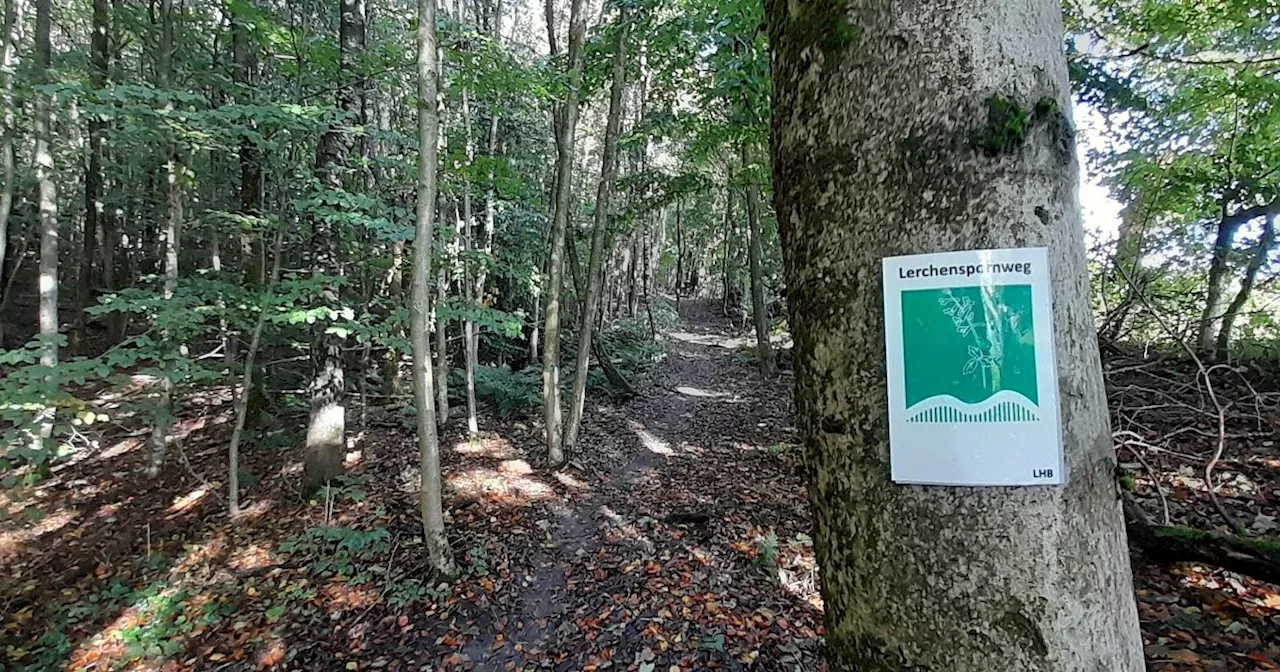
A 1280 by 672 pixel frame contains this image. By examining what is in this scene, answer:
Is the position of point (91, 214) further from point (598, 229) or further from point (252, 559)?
point (598, 229)

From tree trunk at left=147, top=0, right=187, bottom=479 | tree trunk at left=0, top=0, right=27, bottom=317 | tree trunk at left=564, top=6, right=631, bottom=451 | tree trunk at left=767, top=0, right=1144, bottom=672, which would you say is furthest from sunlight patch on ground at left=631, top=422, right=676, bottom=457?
tree trunk at left=0, top=0, right=27, bottom=317

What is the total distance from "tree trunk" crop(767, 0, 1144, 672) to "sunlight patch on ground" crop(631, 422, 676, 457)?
796cm

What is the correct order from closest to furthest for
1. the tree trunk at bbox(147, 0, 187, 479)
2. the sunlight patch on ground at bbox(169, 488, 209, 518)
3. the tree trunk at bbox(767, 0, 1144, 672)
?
the tree trunk at bbox(767, 0, 1144, 672) → the tree trunk at bbox(147, 0, 187, 479) → the sunlight patch on ground at bbox(169, 488, 209, 518)

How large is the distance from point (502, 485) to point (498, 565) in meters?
1.89

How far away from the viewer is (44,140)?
841cm

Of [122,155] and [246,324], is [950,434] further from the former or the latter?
[122,155]

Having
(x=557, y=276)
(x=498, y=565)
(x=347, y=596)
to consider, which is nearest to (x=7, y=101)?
(x=557, y=276)

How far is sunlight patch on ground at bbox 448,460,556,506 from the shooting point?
6898 mm

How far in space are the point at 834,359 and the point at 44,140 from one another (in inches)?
467

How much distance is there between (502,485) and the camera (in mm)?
7324

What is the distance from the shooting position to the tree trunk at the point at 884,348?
0.83 meters

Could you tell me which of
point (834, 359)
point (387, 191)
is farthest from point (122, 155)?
point (834, 359)

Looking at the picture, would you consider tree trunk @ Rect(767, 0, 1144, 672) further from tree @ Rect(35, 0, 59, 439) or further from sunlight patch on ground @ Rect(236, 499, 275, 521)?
tree @ Rect(35, 0, 59, 439)

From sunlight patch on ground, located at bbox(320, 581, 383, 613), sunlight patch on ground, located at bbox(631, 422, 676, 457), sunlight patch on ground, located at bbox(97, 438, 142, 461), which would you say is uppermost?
sunlight patch on ground, located at bbox(97, 438, 142, 461)
